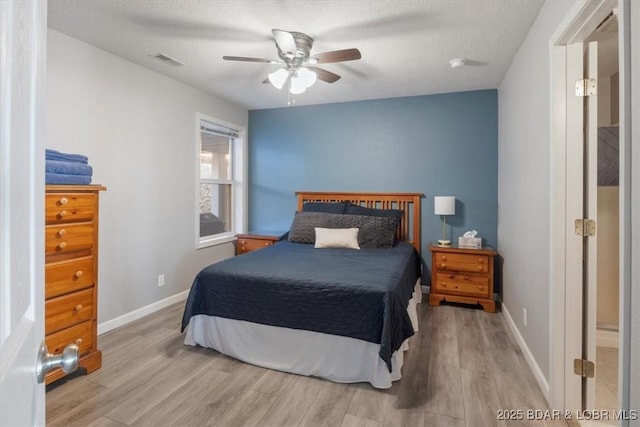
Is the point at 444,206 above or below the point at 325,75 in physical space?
below

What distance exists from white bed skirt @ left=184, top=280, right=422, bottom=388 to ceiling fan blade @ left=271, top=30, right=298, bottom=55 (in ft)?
6.65

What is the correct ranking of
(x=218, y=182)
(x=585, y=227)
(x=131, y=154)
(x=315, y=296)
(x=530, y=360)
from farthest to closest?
(x=218, y=182)
(x=131, y=154)
(x=530, y=360)
(x=315, y=296)
(x=585, y=227)

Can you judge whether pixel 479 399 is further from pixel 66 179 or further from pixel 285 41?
pixel 66 179

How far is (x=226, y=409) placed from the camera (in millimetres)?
1931

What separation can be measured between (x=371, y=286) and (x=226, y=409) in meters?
1.14

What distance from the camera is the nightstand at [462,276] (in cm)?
355

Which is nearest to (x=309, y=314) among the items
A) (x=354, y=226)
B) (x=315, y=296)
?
(x=315, y=296)

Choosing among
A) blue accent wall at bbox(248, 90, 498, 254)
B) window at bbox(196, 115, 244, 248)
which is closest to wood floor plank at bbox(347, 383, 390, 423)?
blue accent wall at bbox(248, 90, 498, 254)

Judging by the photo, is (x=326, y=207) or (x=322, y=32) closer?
(x=322, y=32)

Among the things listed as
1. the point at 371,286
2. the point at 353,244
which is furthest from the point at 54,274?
the point at 353,244

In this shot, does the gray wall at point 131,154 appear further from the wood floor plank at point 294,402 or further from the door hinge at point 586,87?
the door hinge at point 586,87

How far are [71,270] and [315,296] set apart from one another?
1601mm

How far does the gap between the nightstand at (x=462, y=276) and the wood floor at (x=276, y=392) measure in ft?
2.75

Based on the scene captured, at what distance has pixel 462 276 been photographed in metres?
3.64
